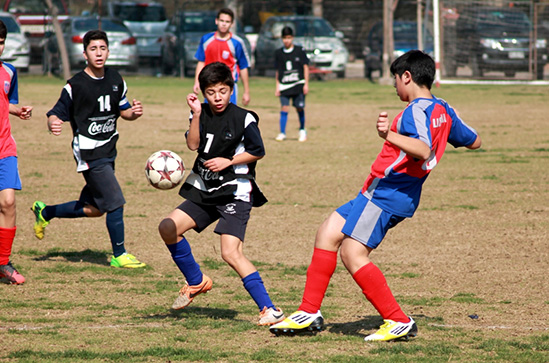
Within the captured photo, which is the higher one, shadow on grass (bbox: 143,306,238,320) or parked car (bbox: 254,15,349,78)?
parked car (bbox: 254,15,349,78)

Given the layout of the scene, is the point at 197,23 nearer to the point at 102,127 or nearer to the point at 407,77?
the point at 102,127

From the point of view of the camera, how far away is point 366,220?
4.51 m

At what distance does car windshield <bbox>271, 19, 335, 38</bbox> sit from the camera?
86.2 feet

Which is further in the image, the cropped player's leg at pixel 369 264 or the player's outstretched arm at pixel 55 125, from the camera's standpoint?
the player's outstretched arm at pixel 55 125

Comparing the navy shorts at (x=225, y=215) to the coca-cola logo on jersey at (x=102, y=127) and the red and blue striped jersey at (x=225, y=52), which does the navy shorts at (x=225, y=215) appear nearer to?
the coca-cola logo on jersey at (x=102, y=127)

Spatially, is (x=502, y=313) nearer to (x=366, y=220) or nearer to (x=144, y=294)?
(x=366, y=220)

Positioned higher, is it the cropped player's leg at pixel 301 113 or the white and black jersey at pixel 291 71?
the white and black jersey at pixel 291 71

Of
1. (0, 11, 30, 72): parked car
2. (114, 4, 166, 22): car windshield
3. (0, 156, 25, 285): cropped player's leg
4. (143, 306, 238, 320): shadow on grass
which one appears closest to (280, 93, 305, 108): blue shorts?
(0, 156, 25, 285): cropped player's leg

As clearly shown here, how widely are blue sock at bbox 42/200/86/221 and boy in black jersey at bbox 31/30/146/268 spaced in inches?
8.2

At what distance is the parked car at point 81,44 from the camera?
25578mm

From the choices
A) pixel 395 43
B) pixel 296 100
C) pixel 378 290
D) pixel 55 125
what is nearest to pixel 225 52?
pixel 296 100

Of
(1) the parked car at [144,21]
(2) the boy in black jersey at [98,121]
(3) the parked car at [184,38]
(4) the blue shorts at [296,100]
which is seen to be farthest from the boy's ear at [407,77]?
(1) the parked car at [144,21]

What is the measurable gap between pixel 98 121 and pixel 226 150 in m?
1.95

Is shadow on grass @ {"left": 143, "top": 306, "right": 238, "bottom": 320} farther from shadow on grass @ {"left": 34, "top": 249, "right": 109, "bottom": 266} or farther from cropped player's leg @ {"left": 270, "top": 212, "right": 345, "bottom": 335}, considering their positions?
shadow on grass @ {"left": 34, "top": 249, "right": 109, "bottom": 266}
